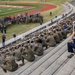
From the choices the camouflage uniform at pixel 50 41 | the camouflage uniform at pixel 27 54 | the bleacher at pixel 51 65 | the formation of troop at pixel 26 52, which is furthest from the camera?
the camouflage uniform at pixel 50 41

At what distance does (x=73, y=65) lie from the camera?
42.0 feet

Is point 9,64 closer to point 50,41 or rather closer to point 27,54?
point 27,54

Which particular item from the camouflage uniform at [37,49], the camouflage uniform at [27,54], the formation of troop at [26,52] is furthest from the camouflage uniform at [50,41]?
the camouflage uniform at [27,54]

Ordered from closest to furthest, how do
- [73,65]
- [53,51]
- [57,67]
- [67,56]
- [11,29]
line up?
1. [73,65]
2. [57,67]
3. [67,56]
4. [53,51]
5. [11,29]

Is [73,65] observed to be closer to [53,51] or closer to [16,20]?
[53,51]

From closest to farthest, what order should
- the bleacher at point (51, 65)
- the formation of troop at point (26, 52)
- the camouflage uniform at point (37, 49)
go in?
the bleacher at point (51, 65) → the formation of troop at point (26, 52) → the camouflage uniform at point (37, 49)

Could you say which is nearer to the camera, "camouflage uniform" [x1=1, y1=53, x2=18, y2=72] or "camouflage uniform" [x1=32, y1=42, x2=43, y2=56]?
"camouflage uniform" [x1=1, y1=53, x2=18, y2=72]

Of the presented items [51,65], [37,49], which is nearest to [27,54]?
[37,49]

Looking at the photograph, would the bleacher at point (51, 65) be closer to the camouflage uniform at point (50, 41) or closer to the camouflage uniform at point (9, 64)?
the camouflage uniform at point (9, 64)

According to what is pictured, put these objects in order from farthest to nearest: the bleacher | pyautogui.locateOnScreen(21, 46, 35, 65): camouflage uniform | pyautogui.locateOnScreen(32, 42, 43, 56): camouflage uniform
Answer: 1. pyautogui.locateOnScreen(32, 42, 43, 56): camouflage uniform
2. pyautogui.locateOnScreen(21, 46, 35, 65): camouflage uniform
3. the bleacher

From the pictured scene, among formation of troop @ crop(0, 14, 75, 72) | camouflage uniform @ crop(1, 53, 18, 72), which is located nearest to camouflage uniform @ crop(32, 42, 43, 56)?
formation of troop @ crop(0, 14, 75, 72)

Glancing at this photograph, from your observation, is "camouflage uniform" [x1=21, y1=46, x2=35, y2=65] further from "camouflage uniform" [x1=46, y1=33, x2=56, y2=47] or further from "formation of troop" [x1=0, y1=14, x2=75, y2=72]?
"camouflage uniform" [x1=46, y1=33, x2=56, y2=47]

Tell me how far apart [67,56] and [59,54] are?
1140 millimetres

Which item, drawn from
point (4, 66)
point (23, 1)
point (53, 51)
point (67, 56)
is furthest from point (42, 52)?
point (23, 1)
